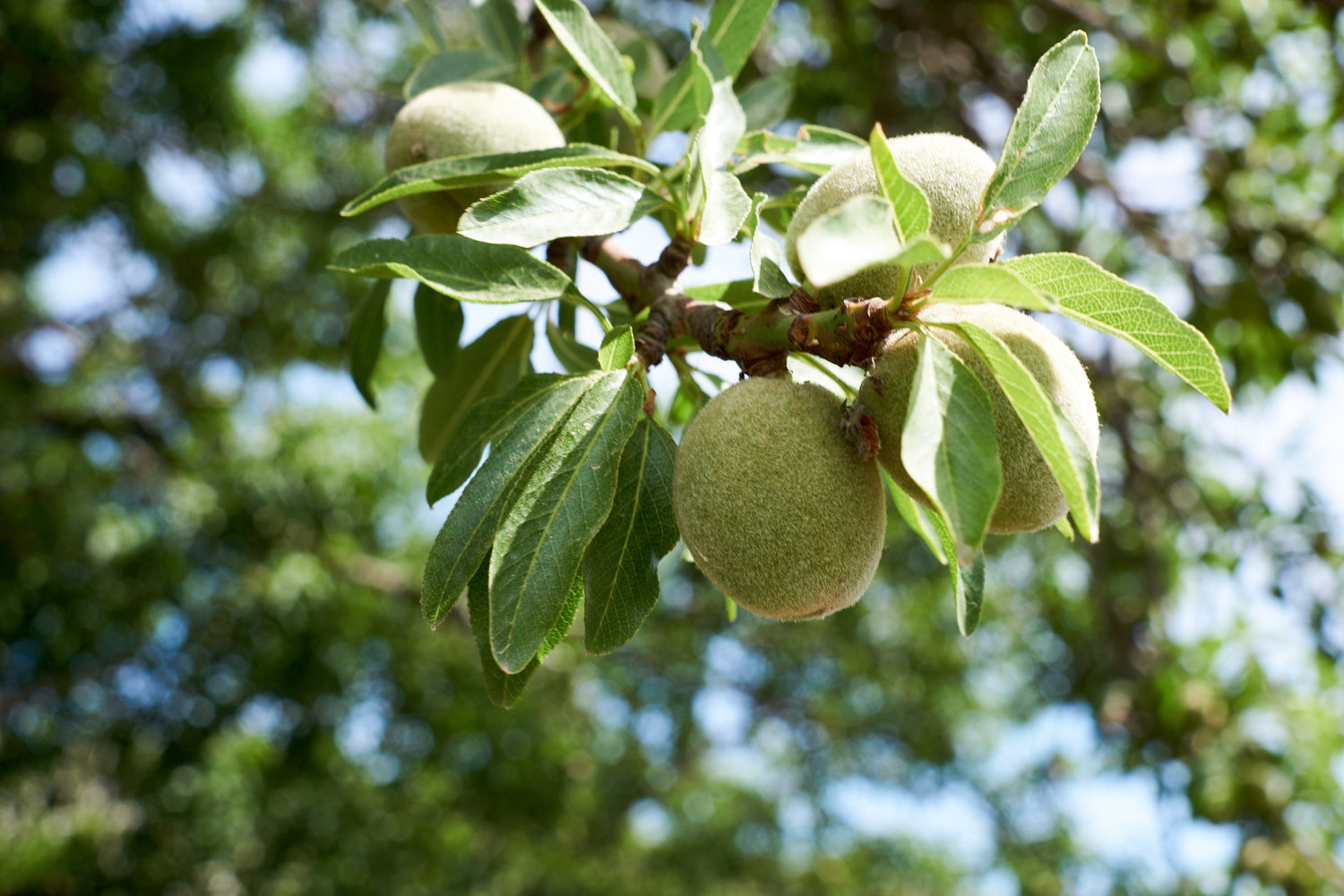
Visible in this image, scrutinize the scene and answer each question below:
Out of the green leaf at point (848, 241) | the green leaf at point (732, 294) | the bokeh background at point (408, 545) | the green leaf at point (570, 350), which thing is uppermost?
the green leaf at point (848, 241)

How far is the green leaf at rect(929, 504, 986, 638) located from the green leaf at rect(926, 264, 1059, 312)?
219 mm

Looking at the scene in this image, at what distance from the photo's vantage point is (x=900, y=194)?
0.78 m

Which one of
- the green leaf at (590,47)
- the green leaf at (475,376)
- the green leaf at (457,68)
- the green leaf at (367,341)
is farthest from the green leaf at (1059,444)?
the green leaf at (367,341)

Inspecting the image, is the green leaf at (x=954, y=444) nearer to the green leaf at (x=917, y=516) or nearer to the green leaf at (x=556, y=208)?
the green leaf at (x=917, y=516)

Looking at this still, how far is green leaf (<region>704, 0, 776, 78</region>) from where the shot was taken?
51.1 inches

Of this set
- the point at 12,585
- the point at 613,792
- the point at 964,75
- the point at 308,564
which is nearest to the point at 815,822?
the point at 613,792

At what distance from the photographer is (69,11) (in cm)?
438

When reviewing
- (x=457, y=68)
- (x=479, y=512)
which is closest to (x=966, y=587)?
(x=479, y=512)

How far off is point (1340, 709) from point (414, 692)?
4.68 m

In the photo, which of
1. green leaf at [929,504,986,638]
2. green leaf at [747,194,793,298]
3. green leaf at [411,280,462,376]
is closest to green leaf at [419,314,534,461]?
green leaf at [411,280,462,376]

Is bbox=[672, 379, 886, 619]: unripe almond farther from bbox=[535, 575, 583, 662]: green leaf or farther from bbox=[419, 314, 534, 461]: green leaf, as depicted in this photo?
bbox=[419, 314, 534, 461]: green leaf

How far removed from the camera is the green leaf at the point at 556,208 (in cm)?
90

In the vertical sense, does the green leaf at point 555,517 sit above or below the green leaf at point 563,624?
above

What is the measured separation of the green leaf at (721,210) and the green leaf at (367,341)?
30.9 inches
